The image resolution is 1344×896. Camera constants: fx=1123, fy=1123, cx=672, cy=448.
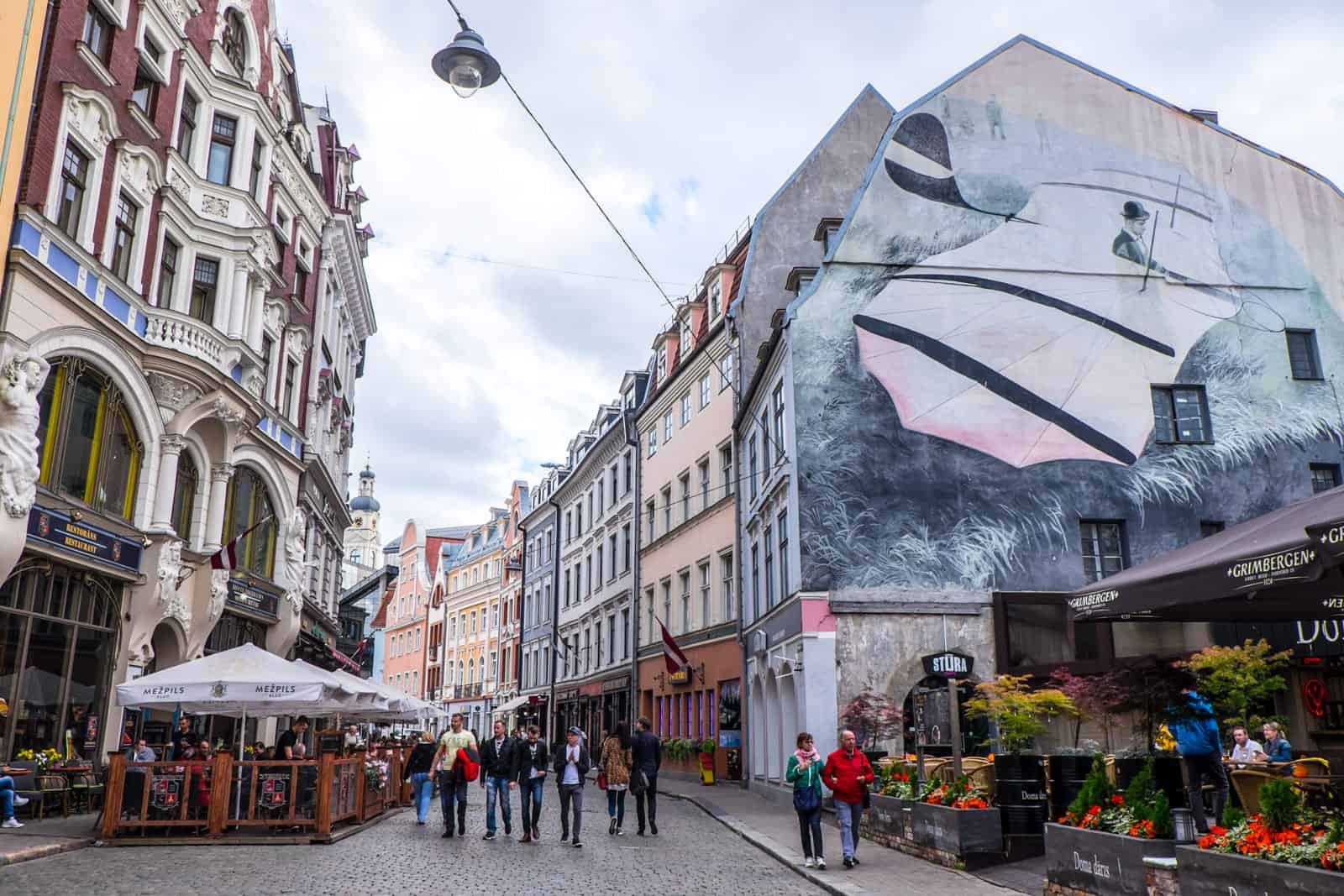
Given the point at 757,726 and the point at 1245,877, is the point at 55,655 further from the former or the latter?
the point at 1245,877

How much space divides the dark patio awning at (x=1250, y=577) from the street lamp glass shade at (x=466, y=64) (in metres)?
7.73

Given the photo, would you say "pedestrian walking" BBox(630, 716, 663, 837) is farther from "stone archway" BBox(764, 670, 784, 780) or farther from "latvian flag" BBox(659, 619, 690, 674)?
"latvian flag" BBox(659, 619, 690, 674)

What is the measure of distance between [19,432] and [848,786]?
42.9ft

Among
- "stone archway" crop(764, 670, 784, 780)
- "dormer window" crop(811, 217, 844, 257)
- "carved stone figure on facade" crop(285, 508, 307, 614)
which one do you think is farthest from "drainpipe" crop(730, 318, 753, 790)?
"carved stone figure on facade" crop(285, 508, 307, 614)

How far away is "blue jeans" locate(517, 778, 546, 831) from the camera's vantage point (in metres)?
16.7

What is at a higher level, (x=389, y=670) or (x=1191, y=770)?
(x=389, y=670)

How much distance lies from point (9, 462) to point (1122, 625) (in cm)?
2067

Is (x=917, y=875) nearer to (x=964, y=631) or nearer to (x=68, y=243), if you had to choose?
(x=964, y=631)

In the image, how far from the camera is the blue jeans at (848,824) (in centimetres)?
1330

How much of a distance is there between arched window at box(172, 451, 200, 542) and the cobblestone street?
9.95 meters

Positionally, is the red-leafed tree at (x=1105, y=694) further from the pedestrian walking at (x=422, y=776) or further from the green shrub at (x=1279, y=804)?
the pedestrian walking at (x=422, y=776)

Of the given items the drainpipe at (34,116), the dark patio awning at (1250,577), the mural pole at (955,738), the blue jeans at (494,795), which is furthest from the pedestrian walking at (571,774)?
the drainpipe at (34,116)

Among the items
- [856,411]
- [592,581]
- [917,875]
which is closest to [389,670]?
[592,581]

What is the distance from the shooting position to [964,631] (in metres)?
23.5
